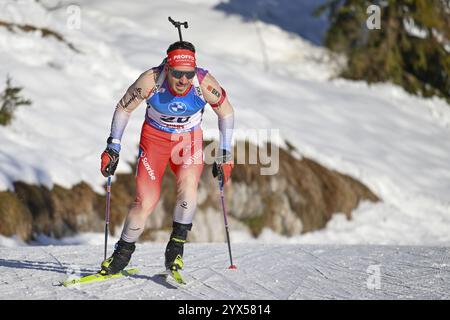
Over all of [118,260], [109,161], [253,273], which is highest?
[109,161]

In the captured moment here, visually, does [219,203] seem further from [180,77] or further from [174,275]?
[180,77]

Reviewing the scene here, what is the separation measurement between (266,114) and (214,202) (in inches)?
205

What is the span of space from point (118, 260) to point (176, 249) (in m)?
0.55

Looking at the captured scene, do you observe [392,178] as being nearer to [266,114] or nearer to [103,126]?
[266,114]

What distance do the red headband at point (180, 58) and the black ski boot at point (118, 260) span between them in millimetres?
1722

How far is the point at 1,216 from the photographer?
11805mm

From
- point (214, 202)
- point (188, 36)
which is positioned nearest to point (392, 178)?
point (214, 202)

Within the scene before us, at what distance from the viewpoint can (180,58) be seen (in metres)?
7.29

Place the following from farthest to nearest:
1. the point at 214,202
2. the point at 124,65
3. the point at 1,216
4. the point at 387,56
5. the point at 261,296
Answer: the point at 387,56 < the point at 124,65 < the point at 214,202 < the point at 1,216 < the point at 261,296

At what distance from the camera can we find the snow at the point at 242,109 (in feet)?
49.3

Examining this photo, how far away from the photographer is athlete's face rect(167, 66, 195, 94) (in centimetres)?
728

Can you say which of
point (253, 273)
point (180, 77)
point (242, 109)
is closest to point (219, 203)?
point (242, 109)

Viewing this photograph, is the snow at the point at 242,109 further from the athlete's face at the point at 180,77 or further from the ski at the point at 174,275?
the athlete's face at the point at 180,77

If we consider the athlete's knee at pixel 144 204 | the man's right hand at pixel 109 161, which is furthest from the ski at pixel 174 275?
the man's right hand at pixel 109 161
